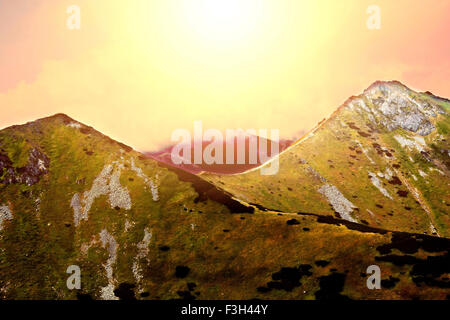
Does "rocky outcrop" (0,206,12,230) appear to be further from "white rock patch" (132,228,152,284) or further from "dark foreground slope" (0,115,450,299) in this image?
"white rock patch" (132,228,152,284)

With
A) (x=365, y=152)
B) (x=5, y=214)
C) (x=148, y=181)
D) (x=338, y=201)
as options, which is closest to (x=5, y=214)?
(x=5, y=214)

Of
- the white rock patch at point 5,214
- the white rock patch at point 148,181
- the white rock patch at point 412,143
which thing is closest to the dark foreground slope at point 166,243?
the white rock patch at point 5,214

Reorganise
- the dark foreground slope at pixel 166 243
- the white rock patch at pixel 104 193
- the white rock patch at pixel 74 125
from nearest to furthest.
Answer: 1. the dark foreground slope at pixel 166 243
2. the white rock patch at pixel 104 193
3. the white rock patch at pixel 74 125

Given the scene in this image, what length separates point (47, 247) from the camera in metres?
64.4

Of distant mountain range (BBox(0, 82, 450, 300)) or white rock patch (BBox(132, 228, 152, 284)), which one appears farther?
white rock patch (BBox(132, 228, 152, 284))

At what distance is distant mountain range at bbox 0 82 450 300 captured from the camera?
47250 millimetres

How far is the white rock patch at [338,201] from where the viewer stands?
11781 cm

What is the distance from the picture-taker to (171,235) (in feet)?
222

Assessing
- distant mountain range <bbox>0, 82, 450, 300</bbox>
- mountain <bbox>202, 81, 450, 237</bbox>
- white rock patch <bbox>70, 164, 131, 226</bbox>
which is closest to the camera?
distant mountain range <bbox>0, 82, 450, 300</bbox>

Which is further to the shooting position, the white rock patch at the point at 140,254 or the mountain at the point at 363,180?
the mountain at the point at 363,180

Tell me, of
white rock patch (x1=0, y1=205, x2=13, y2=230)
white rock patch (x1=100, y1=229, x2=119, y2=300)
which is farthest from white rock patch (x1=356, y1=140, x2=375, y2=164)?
white rock patch (x1=0, y1=205, x2=13, y2=230)

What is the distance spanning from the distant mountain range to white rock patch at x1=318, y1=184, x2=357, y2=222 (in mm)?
942

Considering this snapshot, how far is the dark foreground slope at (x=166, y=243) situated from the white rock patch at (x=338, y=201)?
53863 mm

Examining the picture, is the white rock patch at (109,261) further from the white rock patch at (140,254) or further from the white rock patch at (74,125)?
the white rock patch at (74,125)
